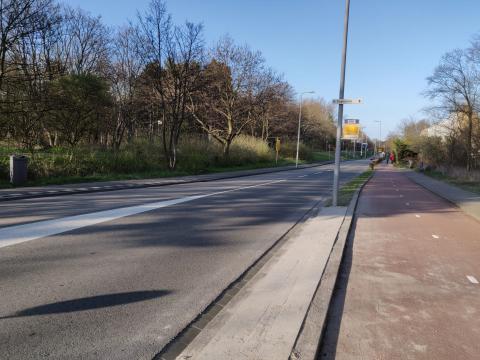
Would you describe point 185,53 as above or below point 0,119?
above

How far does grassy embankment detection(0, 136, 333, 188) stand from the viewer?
57.2ft

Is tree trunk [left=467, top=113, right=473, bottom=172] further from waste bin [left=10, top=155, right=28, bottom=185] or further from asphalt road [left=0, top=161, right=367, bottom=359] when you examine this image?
waste bin [left=10, top=155, right=28, bottom=185]

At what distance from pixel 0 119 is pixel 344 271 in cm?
1862

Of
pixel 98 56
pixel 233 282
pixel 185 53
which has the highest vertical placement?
pixel 98 56

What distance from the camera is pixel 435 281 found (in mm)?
5359

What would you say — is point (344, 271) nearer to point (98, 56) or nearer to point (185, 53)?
point (185, 53)

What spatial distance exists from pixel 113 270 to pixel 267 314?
256cm

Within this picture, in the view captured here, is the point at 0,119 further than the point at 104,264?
Yes

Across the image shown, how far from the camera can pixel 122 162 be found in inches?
A: 880

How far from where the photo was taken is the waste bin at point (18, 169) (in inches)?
604

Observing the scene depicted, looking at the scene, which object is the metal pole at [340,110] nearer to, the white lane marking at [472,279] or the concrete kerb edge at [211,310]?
the concrete kerb edge at [211,310]

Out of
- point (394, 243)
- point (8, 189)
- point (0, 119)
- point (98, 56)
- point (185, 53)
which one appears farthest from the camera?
point (98, 56)

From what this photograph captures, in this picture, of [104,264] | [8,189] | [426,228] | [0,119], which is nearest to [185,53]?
[0,119]

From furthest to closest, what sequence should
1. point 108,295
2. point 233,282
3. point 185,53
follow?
point 185,53 → point 233,282 → point 108,295
